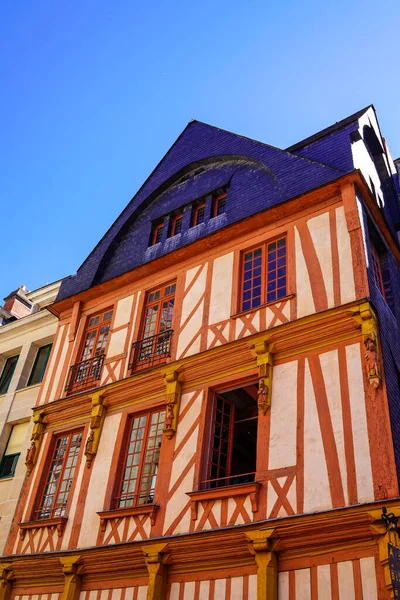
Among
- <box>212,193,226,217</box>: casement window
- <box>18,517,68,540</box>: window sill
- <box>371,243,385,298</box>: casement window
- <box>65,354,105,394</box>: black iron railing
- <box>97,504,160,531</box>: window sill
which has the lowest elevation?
<box>97,504,160,531</box>: window sill

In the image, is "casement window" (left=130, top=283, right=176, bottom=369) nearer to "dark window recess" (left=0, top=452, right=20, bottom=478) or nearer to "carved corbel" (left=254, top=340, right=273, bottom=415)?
"carved corbel" (left=254, top=340, right=273, bottom=415)

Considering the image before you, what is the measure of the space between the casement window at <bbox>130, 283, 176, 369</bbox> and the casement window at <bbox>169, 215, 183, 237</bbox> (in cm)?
150

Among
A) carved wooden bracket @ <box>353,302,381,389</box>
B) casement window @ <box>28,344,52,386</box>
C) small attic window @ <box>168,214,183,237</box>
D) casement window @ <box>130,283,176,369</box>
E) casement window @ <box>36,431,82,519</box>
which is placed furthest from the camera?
casement window @ <box>28,344,52,386</box>

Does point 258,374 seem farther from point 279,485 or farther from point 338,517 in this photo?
point 338,517

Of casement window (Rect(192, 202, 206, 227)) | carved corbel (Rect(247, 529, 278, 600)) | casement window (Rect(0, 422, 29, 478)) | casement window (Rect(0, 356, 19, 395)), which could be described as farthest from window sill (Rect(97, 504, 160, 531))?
casement window (Rect(0, 356, 19, 395))

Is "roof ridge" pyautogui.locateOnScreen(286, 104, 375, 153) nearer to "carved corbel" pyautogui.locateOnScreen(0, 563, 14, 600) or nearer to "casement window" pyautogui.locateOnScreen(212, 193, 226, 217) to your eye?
"casement window" pyautogui.locateOnScreen(212, 193, 226, 217)

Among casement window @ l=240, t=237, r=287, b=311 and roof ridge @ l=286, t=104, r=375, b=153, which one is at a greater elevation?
roof ridge @ l=286, t=104, r=375, b=153

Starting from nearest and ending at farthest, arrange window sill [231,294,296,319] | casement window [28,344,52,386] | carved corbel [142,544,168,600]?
1. carved corbel [142,544,168,600]
2. window sill [231,294,296,319]
3. casement window [28,344,52,386]

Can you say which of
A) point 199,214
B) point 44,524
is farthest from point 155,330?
point 44,524

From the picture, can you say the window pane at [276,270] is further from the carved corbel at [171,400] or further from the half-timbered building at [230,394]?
the carved corbel at [171,400]

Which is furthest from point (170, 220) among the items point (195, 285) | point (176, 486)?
point (176, 486)

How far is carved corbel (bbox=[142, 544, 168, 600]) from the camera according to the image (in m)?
8.30

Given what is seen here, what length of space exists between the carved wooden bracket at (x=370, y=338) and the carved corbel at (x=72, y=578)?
5.51 m

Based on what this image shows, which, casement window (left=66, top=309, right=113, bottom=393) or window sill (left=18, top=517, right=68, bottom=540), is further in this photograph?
casement window (left=66, top=309, right=113, bottom=393)
